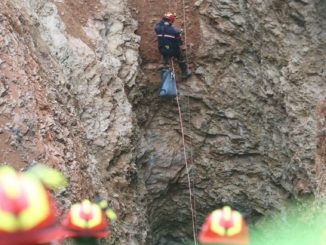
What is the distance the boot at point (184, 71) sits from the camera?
13.2 meters

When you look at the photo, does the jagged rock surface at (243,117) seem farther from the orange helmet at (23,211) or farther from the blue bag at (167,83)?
the orange helmet at (23,211)

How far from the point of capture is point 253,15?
496 inches

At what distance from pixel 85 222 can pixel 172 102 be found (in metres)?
10.7

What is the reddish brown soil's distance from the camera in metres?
13.5

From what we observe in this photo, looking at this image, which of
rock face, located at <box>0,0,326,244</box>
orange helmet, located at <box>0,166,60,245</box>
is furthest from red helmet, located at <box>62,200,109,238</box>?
rock face, located at <box>0,0,326,244</box>

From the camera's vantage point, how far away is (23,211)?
8.09 feet

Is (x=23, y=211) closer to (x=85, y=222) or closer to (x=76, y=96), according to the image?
(x=85, y=222)

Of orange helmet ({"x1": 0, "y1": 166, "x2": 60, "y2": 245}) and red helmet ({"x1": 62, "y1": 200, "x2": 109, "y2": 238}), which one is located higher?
red helmet ({"x1": 62, "y1": 200, "x2": 109, "y2": 238})

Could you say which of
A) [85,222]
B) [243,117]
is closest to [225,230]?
[85,222]

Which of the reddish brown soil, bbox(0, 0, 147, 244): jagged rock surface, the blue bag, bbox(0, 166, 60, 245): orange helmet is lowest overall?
bbox(0, 166, 60, 245): orange helmet

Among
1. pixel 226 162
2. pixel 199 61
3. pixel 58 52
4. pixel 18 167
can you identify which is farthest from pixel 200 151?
pixel 18 167

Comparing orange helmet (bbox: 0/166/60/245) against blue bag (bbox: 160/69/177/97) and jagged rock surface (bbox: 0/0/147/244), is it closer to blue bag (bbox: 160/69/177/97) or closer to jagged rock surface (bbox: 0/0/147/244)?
jagged rock surface (bbox: 0/0/147/244)

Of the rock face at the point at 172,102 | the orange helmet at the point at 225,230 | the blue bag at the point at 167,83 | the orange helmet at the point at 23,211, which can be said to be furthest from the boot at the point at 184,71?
the orange helmet at the point at 23,211

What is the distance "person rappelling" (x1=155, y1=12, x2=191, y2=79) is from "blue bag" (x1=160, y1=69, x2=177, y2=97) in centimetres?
37
